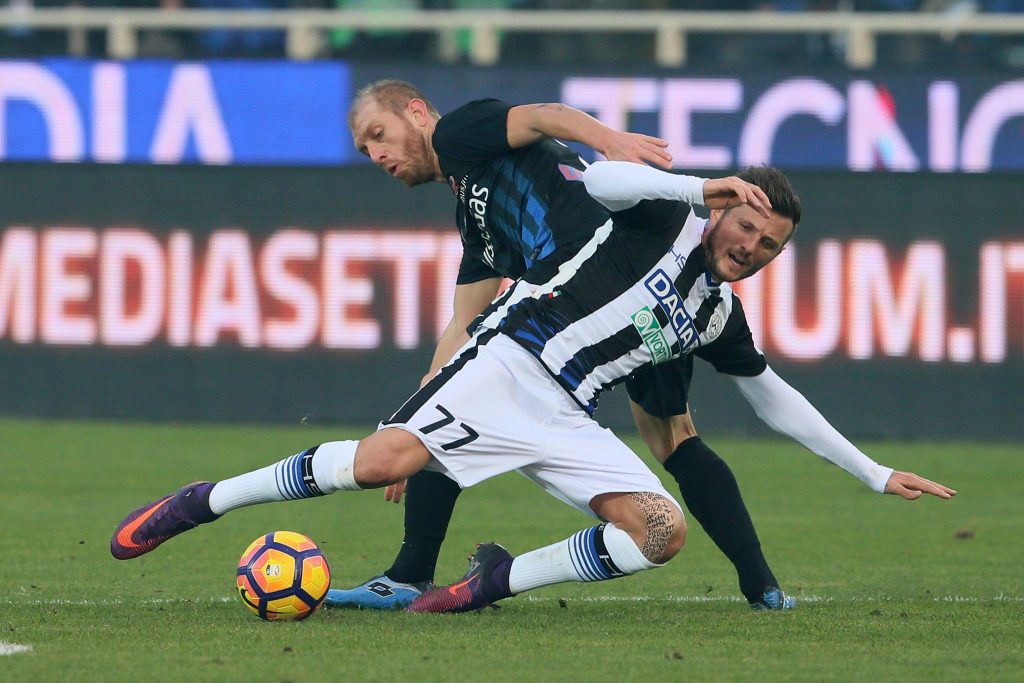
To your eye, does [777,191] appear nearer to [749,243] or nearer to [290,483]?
[749,243]

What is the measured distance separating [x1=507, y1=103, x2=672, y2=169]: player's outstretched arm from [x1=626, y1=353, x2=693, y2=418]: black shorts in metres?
0.86

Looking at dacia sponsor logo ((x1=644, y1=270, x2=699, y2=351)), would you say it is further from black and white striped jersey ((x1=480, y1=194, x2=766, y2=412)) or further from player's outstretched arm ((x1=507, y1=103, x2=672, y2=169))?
player's outstretched arm ((x1=507, y1=103, x2=672, y2=169))

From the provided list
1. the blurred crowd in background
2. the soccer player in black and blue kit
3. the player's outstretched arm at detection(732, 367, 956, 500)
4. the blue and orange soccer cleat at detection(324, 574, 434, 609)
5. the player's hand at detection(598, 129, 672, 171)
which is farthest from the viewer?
the blurred crowd in background

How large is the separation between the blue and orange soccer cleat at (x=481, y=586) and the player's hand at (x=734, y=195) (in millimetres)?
1457

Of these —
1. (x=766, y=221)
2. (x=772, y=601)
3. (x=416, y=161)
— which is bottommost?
(x=772, y=601)

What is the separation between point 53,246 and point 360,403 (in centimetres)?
266

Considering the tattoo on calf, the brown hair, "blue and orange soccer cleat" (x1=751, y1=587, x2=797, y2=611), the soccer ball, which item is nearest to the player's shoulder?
the brown hair

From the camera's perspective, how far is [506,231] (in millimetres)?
5867

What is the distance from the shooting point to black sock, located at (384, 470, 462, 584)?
19.3 ft

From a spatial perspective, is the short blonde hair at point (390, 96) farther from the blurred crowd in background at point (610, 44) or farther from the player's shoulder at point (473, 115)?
the blurred crowd in background at point (610, 44)

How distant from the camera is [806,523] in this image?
8.64 m

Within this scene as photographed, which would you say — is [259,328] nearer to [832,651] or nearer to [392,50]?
[392,50]

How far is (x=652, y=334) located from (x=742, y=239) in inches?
17.0

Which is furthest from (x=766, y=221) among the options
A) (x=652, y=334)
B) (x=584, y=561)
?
(x=584, y=561)
